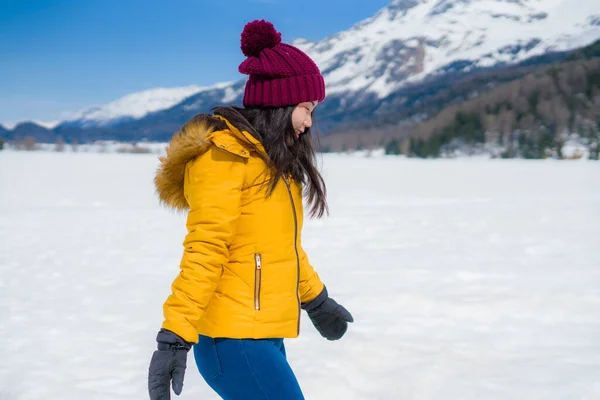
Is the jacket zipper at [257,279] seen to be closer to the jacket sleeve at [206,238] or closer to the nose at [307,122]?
the jacket sleeve at [206,238]

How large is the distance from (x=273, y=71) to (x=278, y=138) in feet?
0.62

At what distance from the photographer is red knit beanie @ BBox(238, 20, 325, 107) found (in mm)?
1712

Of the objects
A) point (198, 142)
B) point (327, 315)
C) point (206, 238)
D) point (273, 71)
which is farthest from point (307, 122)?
point (327, 315)

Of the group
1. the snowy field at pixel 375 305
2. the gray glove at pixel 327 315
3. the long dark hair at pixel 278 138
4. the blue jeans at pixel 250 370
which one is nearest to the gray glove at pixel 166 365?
the blue jeans at pixel 250 370

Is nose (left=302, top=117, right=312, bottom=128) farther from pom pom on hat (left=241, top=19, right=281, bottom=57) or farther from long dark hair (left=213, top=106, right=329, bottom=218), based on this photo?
pom pom on hat (left=241, top=19, right=281, bottom=57)

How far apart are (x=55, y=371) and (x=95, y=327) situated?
92 centimetres

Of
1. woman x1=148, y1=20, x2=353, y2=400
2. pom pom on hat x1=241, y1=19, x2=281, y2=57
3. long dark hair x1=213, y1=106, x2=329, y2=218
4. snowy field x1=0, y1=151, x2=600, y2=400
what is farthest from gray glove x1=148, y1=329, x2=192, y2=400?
snowy field x1=0, y1=151, x2=600, y2=400

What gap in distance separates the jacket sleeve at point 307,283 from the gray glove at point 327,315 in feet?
0.07

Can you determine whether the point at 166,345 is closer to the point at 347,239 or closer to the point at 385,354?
the point at 385,354

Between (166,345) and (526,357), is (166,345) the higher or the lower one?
the higher one

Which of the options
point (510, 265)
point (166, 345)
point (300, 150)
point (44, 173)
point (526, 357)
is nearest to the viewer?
point (166, 345)

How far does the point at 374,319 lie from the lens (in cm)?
469

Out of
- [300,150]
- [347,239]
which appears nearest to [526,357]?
[300,150]

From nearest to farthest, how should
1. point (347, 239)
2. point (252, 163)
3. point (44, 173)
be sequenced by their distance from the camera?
point (252, 163), point (347, 239), point (44, 173)
